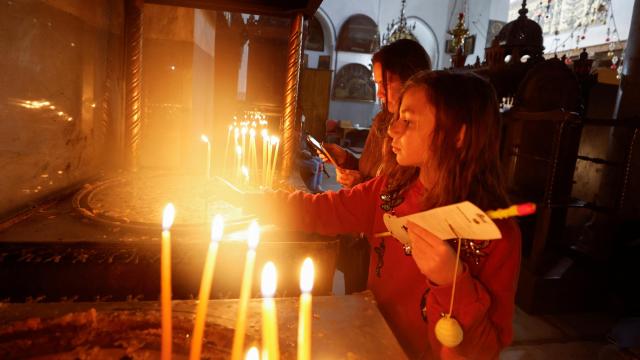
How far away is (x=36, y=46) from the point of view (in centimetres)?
224

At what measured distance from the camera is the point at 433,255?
143 centimetres

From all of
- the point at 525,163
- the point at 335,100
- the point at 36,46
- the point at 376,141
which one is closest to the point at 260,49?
the point at 525,163

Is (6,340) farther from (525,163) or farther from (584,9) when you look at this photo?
(584,9)

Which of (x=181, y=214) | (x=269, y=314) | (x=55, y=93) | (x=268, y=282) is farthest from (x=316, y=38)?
(x=269, y=314)

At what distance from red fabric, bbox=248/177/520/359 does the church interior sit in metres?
0.15

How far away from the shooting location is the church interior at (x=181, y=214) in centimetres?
139

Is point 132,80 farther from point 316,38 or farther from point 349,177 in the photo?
point 316,38

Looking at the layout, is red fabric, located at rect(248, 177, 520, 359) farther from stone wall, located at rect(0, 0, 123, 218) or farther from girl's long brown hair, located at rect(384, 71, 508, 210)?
stone wall, located at rect(0, 0, 123, 218)

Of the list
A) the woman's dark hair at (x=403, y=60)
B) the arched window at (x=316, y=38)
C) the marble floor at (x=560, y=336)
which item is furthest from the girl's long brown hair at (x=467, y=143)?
the arched window at (x=316, y=38)

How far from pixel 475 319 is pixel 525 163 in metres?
6.43

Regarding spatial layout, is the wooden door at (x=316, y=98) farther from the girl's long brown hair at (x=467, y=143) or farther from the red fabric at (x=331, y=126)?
the girl's long brown hair at (x=467, y=143)

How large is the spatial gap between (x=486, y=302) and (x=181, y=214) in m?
1.67

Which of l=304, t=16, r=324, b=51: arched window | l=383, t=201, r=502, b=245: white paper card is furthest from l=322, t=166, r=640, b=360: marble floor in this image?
l=304, t=16, r=324, b=51: arched window

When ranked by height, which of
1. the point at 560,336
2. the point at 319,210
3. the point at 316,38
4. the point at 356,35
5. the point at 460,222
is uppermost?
the point at 356,35
